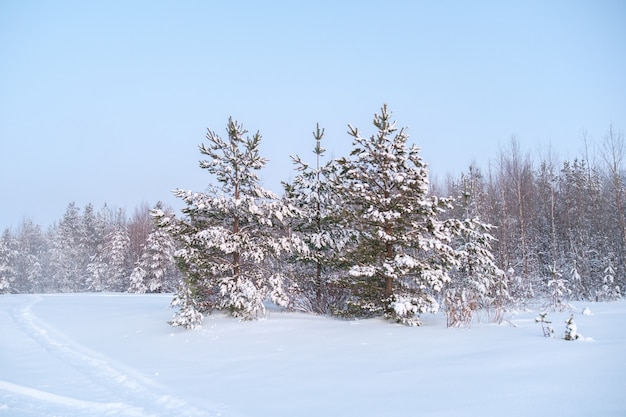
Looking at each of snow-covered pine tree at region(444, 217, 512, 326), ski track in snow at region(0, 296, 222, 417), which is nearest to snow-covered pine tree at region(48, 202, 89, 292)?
ski track in snow at region(0, 296, 222, 417)

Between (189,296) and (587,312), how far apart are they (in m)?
11.4

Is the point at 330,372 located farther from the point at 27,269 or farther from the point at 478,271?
the point at 27,269

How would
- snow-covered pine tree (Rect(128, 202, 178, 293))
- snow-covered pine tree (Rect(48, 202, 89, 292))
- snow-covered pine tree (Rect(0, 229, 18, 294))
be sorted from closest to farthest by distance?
1. snow-covered pine tree (Rect(128, 202, 178, 293))
2. snow-covered pine tree (Rect(0, 229, 18, 294))
3. snow-covered pine tree (Rect(48, 202, 89, 292))

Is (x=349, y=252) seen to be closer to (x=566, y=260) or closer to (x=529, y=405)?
(x=529, y=405)

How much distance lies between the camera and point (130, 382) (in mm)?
6488

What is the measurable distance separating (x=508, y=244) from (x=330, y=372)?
23782mm

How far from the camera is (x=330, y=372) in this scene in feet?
20.5

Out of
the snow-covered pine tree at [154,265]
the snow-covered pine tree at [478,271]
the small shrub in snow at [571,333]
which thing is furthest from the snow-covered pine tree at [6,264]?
the small shrub in snow at [571,333]

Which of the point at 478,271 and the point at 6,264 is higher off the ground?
the point at 478,271

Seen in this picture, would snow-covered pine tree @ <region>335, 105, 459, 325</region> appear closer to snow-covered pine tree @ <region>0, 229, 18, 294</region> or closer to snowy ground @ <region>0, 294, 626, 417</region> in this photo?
snowy ground @ <region>0, 294, 626, 417</region>

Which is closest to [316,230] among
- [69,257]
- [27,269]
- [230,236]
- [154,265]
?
[230,236]

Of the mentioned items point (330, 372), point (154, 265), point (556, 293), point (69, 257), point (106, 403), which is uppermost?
point (69, 257)

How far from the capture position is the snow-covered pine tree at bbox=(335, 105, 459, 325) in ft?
34.2

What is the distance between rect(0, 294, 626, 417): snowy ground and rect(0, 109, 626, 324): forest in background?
8.02ft
